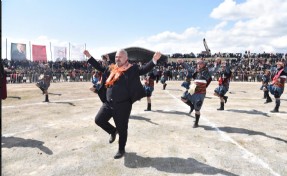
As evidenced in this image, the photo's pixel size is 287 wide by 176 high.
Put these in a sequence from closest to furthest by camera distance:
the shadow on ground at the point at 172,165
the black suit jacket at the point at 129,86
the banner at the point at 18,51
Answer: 1. the shadow on ground at the point at 172,165
2. the black suit jacket at the point at 129,86
3. the banner at the point at 18,51

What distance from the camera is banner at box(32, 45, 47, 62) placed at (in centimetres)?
3913

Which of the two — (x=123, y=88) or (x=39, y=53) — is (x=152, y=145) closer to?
(x=123, y=88)

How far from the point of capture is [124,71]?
5.98 metres

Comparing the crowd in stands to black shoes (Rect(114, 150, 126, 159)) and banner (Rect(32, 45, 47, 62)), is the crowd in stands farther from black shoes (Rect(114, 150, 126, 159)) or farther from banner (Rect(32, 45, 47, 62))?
black shoes (Rect(114, 150, 126, 159))

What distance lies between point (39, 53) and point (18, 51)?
3.23m

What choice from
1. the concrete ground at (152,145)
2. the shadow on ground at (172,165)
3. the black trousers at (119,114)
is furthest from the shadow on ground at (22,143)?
the shadow on ground at (172,165)

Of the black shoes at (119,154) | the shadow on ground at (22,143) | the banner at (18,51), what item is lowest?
the shadow on ground at (22,143)

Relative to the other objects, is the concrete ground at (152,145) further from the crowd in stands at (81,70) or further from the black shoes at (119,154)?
the crowd in stands at (81,70)

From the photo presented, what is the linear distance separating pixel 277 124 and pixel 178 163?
5.15m

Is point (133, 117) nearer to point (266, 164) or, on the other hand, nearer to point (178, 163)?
point (178, 163)

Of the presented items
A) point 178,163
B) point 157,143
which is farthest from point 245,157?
point 157,143

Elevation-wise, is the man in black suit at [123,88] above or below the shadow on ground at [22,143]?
above

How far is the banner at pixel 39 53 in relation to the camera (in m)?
39.1

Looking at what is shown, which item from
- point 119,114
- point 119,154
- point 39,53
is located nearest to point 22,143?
point 119,154
